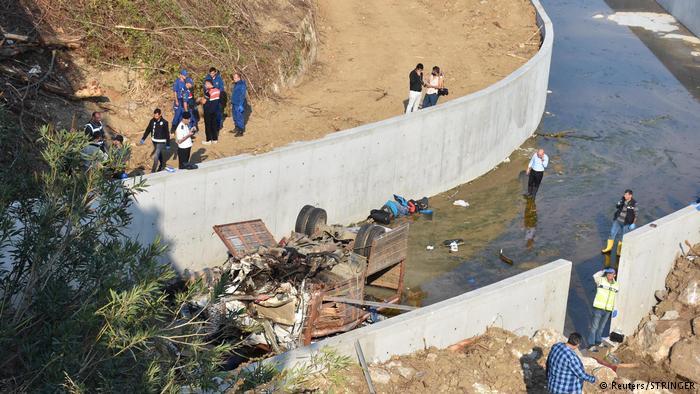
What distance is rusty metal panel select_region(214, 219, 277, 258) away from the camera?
50.0 feet

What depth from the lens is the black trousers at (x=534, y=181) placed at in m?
22.0

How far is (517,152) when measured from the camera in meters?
26.3

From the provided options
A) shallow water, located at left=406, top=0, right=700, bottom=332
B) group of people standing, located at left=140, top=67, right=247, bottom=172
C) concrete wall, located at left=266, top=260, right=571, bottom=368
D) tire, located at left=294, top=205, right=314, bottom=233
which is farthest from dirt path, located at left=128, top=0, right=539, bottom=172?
concrete wall, located at left=266, top=260, right=571, bottom=368

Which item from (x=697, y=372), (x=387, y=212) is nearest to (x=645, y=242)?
(x=697, y=372)

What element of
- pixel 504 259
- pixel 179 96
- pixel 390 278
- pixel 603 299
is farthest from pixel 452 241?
pixel 179 96

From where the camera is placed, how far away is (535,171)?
22.0 metres

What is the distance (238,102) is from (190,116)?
1838mm

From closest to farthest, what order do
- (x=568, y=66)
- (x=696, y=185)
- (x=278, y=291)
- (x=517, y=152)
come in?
(x=278, y=291) → (x=696, y=185) → (x=517, y=152) → (x=568, y=66)

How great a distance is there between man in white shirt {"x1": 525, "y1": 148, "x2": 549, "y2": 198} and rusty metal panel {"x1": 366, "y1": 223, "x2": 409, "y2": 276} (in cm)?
640

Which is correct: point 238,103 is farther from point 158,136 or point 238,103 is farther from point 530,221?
point 530,221

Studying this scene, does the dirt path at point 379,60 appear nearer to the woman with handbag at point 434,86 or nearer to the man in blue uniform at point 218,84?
the man in blue uniform at point 218,84

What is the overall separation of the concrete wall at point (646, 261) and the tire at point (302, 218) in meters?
5.78

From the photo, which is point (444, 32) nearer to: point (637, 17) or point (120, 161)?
point (637, 17)

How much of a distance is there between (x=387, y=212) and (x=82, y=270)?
1327cm
